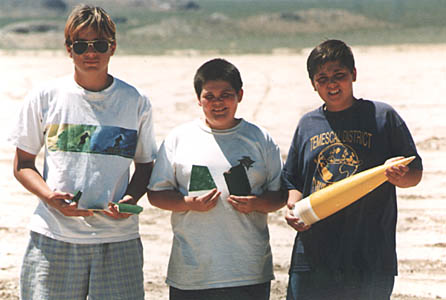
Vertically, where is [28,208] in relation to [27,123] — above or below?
below

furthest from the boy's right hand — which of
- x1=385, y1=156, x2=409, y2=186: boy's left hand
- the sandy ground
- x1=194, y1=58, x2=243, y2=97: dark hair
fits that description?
the sandy ground

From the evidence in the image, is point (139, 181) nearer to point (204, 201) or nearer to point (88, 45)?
point (204, 201)

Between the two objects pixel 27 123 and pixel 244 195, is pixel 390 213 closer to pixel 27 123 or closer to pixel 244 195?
pixel 244 195

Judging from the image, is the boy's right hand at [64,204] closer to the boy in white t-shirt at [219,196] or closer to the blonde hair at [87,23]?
the boy in white t-shirt at [219,196]

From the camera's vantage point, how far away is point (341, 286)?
3.11m

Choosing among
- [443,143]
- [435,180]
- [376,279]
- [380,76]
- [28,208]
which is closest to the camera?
[376,279]

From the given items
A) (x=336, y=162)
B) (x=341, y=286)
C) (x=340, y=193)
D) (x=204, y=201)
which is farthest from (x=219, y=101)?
(x=341, y=286)

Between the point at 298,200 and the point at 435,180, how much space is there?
4.27m

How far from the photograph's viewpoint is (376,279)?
3096 mm

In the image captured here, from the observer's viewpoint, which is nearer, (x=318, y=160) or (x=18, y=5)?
(x=318, y=160)

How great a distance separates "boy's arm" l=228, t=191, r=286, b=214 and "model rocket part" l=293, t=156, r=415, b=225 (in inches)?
7.5

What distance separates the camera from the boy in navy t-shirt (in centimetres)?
309

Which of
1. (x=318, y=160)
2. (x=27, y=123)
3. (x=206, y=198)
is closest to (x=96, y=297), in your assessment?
(x=206, y=198)

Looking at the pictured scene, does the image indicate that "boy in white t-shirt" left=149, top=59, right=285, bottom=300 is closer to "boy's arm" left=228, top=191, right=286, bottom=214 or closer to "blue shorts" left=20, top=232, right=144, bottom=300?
"boy's arm" left=228, top=191, right=286, bottom=214
